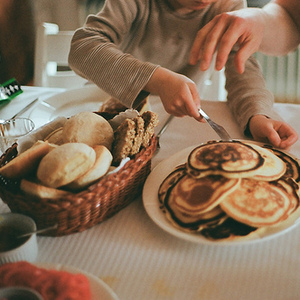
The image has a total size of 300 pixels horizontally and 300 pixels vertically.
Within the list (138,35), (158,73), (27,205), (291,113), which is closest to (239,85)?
(291,113)

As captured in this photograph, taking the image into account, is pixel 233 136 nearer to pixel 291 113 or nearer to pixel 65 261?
pixel 291 113

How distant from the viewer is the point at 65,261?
53 centimetres

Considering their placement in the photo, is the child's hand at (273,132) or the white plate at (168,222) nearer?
the white plate at (168,222)

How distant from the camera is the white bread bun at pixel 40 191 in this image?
49cm

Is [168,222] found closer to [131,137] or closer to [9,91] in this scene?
[131,137]

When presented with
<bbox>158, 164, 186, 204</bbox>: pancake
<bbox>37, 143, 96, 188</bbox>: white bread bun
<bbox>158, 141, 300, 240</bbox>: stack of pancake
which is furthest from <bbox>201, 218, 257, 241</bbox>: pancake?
<bbox>37, 143, 96, 188</bbox>: white bread bun

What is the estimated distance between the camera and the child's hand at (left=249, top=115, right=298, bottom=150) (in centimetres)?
75

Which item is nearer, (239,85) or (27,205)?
(27,205)

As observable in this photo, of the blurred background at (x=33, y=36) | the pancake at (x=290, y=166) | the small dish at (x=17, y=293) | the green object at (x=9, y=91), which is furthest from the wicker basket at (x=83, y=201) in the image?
the blurred background at (x=33, y=36)

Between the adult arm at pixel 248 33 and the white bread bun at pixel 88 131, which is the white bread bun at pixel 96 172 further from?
the adult arm at pixel 248 33

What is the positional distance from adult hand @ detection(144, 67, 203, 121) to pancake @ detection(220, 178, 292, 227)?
265 millimetres

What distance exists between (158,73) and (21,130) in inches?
14.7

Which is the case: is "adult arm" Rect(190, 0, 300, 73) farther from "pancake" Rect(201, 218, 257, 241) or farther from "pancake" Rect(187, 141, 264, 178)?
"pancake" Rect(201, 218, 257, 241)

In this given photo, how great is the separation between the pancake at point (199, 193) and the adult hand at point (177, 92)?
0.23 m
